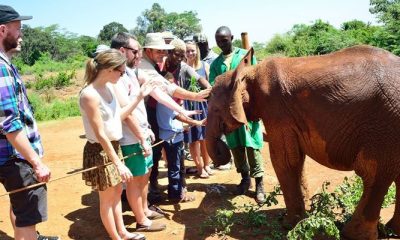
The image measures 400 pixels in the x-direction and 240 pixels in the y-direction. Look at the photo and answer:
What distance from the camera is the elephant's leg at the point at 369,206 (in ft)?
11.6

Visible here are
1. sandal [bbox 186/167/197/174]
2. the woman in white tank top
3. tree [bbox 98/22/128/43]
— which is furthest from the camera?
tree [bbox 98/22/128/43]

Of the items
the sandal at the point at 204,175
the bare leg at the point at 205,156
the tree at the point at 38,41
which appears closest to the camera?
the sandal at the point at 204,175

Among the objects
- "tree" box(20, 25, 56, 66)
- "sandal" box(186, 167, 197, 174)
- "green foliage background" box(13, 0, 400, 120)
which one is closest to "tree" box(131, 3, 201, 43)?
"green foliage background" box(13, 0, 400, 120)

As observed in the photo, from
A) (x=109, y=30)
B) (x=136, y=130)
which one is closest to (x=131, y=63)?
(x=136, y=130)

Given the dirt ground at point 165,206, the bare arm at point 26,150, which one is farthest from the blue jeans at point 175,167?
the bare arm at point 26,150

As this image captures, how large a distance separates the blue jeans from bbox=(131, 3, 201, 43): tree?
47.2 metres

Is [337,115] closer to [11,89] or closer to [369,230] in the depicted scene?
[369,230]

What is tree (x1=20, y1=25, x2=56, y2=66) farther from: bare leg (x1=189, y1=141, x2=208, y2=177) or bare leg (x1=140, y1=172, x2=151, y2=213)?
bare leg (x1=140, y1=172, x2=151, y2=213)

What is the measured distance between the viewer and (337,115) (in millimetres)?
3590

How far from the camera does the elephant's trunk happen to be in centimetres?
451

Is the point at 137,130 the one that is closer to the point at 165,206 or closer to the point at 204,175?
the point at 165,206

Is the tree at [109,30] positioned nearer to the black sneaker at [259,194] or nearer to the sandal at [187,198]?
the sandal at [187,198]

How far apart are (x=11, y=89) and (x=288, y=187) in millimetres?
2692

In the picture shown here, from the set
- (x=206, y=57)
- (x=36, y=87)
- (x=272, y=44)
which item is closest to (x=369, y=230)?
(x=206, y=57)
